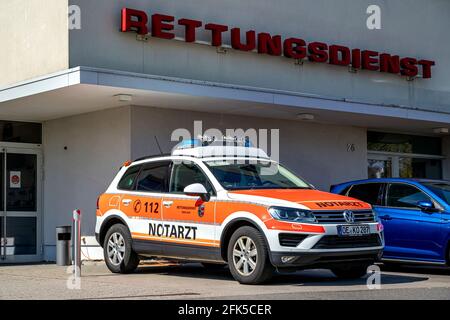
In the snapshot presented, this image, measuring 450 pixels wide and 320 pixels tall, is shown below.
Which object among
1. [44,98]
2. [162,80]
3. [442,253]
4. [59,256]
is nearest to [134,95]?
[162,80]

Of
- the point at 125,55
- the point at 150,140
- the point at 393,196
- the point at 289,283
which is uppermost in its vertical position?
the point at 125,55

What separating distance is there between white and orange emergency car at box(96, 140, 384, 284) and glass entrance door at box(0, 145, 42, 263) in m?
5.23

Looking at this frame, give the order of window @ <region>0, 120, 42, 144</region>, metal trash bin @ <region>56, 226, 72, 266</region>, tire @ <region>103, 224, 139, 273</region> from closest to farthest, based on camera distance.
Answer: tire @ <region>103, 224, 139, 273</region>
metal trash bin @ <region>56, 226, 72, 266</region>
window @ <region>0, 120, 42, 144</region>

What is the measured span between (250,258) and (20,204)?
8.91 meters

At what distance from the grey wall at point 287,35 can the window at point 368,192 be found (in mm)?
3759

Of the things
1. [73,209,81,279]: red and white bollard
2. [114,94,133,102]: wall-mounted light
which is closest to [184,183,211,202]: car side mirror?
[73,209,81,279]: red and white bollard

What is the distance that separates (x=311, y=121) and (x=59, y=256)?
725 centimetres

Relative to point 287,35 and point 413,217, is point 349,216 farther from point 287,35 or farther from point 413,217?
Answer: point 287,35

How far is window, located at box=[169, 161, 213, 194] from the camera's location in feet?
40.2

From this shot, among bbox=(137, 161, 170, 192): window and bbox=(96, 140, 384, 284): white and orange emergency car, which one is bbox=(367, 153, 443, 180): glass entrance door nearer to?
bbox=(96, 140, 384, 284): white and orange emergency car

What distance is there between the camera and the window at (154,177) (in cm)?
1275

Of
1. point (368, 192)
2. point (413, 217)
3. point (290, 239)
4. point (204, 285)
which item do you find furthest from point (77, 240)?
point (413, 217)
